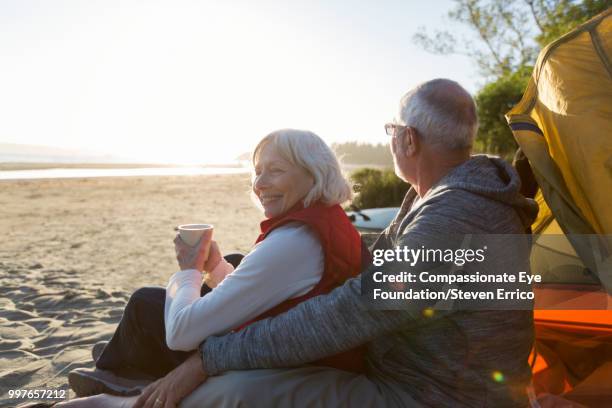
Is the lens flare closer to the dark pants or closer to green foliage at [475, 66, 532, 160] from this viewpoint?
the dark pants

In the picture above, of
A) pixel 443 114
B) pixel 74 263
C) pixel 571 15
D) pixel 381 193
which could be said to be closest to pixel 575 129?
pixel 443 114

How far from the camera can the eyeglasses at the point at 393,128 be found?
2.33 m

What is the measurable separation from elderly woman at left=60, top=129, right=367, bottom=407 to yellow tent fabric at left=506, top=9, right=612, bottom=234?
958 millimetres

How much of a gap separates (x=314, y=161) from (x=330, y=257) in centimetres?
46

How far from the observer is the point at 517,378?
2031 millimetres

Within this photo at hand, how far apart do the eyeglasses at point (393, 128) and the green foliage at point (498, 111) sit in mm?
10598

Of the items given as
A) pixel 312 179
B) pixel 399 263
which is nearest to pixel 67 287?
pixel 312 179

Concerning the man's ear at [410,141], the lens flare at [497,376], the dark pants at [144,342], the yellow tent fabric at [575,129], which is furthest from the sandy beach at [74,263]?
the lens flare at [497,376]

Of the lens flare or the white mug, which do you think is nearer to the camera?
the lens flare

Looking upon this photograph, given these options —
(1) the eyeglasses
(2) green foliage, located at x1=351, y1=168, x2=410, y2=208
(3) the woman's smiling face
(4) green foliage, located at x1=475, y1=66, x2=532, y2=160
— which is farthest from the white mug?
(4) green foliage, located at x1=475, y1=66, x2=532, y2=160

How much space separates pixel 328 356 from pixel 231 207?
43.2ft

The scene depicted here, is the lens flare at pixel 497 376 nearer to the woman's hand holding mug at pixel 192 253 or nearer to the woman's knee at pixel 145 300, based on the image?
the woman's hand holding mug at pixel 192 253

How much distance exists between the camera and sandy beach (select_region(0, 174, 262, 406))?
393cm

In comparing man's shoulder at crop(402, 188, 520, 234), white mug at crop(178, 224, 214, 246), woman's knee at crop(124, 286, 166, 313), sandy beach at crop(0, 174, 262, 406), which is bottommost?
sandy beach at crop(0, 174, 262, 406)
